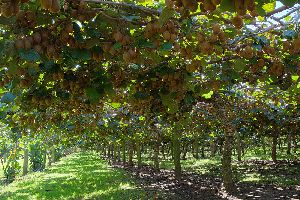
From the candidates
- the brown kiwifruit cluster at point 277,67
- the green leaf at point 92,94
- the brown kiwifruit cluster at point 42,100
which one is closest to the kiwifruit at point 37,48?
the green leaf at point 92,94

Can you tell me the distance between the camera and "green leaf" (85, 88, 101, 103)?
4.34m

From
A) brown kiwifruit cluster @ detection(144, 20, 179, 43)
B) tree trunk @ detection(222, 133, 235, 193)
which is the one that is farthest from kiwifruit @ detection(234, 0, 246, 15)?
tree trunk @ detection(222, 133, 235, 193)

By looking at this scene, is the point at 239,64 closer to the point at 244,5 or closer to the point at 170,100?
the point at 170,100

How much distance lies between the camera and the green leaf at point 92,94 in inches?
171

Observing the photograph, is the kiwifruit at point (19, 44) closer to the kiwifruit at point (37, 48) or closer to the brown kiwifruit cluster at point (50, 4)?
the kiwifruit at point (37, 48)

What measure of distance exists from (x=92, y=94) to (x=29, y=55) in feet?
5.26

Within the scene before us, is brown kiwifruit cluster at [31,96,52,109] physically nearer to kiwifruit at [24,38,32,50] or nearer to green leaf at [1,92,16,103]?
green leaf at [1,92,16,103]

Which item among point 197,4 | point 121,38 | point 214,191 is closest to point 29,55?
point 121,38

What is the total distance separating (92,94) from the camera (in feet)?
14.3

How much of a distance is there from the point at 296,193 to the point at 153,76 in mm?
10714

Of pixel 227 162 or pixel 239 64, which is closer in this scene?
pixel 239 64

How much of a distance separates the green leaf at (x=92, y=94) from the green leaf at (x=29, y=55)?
1.53 m

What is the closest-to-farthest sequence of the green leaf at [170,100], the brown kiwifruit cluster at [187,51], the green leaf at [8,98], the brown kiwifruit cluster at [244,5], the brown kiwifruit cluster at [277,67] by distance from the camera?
the brown kiwifruit cluster at [244,5]
the brown kiwifruit cluster at [187,51]
the green leaf at [8,98]
the brown kiwifruit cluster at [277,67]
the green leaf at [170,100]

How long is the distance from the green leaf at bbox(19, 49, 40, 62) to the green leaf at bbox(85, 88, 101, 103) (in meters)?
1.53
